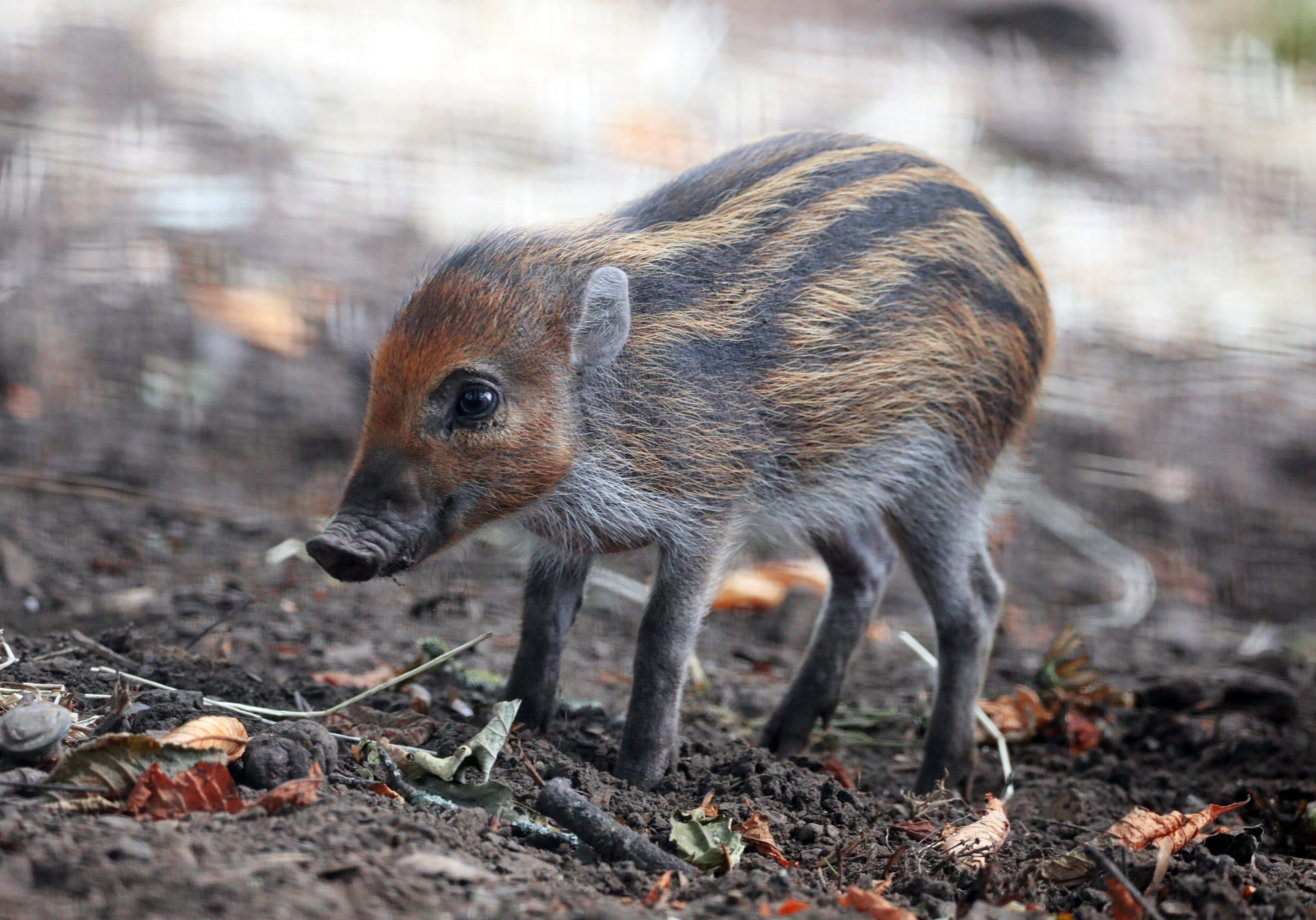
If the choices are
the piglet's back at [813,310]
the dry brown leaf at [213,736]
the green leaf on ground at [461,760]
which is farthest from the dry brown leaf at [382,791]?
the piglet's back at [813,310]

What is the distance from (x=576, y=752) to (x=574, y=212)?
16.0ft

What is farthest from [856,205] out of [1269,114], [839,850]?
[1269,114]

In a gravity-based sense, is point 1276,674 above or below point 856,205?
below

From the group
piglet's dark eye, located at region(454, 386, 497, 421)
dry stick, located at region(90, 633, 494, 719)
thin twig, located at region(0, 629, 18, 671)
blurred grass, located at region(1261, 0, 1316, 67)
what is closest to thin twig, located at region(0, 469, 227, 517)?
thin twig, located at region(0, 629, 18, 671)

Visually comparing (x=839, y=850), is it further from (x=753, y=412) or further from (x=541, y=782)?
(x=753, y=412)

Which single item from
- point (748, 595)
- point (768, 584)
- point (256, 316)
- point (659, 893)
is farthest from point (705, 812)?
point (256, 316)

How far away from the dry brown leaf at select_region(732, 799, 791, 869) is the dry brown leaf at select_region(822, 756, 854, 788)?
0.74 m

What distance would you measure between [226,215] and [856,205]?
4.87 m

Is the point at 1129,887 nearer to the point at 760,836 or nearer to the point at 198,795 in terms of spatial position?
the point at 760,836

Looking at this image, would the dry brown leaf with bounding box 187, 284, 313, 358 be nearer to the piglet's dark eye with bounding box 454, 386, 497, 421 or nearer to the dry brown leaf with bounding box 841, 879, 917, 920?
the piglet's dark eye with bounding box 454, 386, 497, 421

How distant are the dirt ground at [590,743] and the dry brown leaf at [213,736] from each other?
24 cm

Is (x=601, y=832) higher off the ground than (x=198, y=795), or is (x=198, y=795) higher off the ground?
(x=198, y=795)

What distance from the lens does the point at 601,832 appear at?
2.80 m

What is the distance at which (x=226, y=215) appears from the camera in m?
7.63
